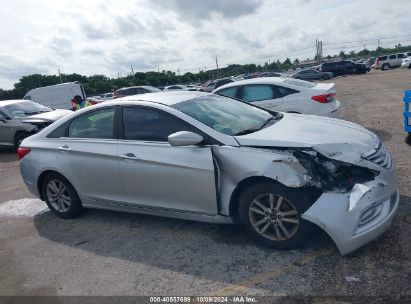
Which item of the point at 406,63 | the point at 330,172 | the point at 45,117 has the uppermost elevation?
the point at 330,172

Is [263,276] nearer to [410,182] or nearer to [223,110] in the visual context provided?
[223,110]

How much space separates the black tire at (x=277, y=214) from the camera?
3.31 metres

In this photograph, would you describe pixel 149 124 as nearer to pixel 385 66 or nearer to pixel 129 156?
pixel 129 156

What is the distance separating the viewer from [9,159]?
34.3 ft

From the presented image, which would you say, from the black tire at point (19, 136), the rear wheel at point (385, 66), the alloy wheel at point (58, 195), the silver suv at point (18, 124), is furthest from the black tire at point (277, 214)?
the rear wheel at point (385, 66)

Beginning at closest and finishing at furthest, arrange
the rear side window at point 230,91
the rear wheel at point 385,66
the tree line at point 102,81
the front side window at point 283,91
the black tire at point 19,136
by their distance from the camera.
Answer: the front side window at point 283,91
the rear side window at point 230,91
the black tire at point 19,136
the rear wheel at point 385,66
the tree line at point 102,81

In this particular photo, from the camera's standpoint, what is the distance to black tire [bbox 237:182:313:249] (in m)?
3.31

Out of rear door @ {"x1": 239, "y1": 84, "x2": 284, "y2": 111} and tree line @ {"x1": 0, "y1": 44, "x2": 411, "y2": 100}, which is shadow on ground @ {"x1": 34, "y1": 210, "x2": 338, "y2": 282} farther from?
tree line @ {"x1": 0, "y1": 44, "x2": 411, "y2": 100}

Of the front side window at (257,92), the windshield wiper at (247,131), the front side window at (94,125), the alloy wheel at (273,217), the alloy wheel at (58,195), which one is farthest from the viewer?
the front side window at (257,92)

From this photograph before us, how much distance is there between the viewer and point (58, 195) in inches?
202

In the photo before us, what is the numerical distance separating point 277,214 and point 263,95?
5.03 metres

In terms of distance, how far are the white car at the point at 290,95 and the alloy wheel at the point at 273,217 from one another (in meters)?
4.61

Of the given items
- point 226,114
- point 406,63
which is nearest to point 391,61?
point 406,63

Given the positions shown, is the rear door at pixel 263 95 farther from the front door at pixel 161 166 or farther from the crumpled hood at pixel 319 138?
the front door at pixel 161 166
